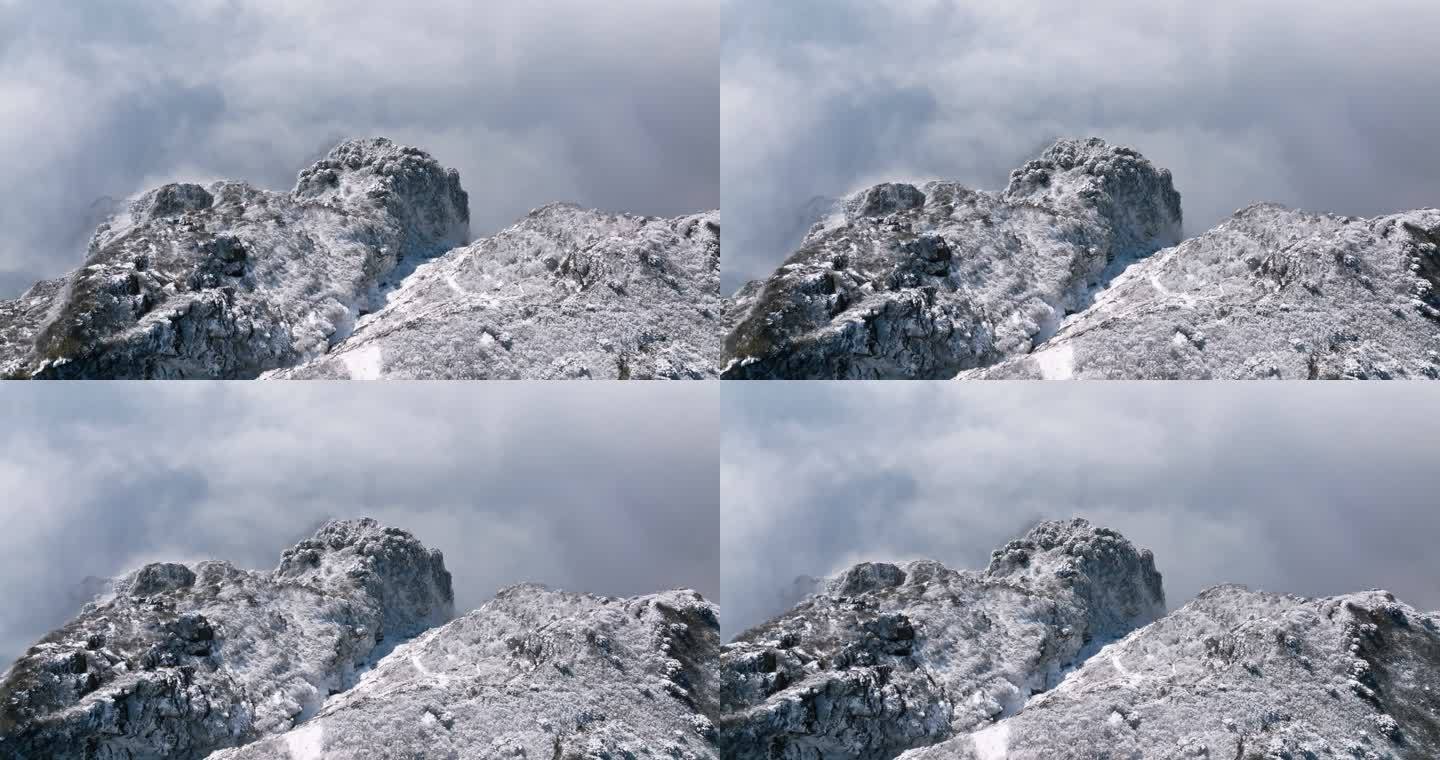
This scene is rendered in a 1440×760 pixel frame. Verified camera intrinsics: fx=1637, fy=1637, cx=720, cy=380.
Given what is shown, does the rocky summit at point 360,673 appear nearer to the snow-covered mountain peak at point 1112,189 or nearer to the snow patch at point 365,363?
the snow patch at point 365,363

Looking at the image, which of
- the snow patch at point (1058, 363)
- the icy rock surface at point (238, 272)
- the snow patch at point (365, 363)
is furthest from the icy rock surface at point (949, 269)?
the icy rock surface at point (238, 272)

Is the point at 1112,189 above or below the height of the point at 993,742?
above

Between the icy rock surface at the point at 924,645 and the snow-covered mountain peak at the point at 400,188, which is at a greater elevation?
the snow-covered mountain peak at the point at 400,188

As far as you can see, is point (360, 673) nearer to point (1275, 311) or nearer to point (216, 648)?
point (216, 648)

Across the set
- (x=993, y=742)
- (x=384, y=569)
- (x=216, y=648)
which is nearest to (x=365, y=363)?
(x=384, y=569)

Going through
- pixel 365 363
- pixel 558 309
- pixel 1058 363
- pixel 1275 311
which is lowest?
pixel 1058 363
